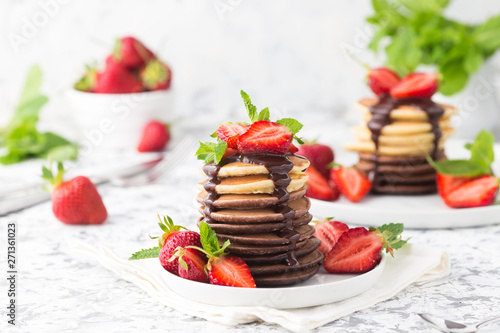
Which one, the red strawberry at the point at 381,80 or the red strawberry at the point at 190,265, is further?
the red strawberry at the point at 381,80

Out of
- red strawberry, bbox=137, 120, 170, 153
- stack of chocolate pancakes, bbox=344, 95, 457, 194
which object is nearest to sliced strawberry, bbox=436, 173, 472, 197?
stack of chocolate pancakes, bbox=344, 95, 457, 194

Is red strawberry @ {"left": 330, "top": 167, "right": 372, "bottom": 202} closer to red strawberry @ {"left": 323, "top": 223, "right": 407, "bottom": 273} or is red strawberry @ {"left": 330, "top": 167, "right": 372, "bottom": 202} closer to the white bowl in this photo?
red strawberry @ {"left": 323, "top": 223, "right": 407, "bottom": 273}

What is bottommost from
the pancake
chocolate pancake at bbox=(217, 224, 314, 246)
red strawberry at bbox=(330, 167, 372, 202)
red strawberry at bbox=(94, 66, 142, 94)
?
red strawberry at bbox=(330, 167, 372, 202)

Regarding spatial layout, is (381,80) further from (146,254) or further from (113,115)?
(113,115)

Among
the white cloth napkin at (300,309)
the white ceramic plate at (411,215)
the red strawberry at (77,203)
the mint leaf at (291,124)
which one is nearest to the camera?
the white cloth napkin at (300,309)

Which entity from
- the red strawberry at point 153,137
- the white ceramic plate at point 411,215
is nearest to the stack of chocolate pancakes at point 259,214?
the white ceramic plate at point 411,215

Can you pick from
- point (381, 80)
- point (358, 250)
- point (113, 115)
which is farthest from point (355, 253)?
point (113, 115)

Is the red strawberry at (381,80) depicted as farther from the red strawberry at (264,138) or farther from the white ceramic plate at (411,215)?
the red strawberry at (264,138)
